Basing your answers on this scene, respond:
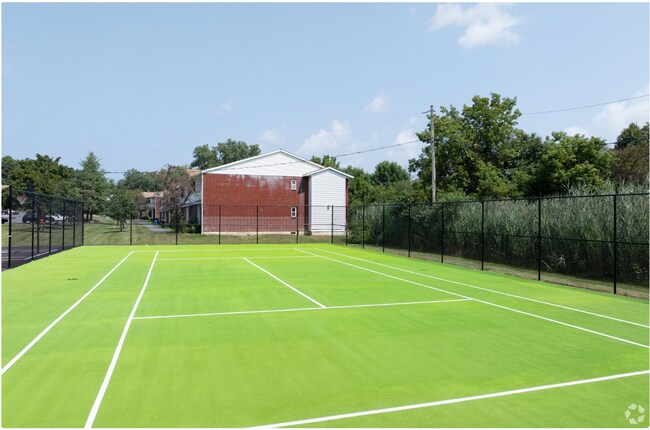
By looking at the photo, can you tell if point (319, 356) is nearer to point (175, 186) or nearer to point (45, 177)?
point (175, 186)

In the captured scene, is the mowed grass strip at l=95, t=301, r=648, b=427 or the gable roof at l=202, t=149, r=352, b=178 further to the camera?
the gable roof at l=202, t=149, r=352, b=178

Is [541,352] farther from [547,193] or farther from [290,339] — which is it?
[547,193]

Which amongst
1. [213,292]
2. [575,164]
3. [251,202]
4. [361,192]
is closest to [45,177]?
[251,202]

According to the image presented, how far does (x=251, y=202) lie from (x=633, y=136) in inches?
1603

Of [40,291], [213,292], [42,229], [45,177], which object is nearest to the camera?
[40,291]

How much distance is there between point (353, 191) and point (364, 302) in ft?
190

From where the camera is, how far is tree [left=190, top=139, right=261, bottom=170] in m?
110

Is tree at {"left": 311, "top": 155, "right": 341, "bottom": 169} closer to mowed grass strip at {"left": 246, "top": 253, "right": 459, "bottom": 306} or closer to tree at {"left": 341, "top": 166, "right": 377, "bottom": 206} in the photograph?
tree at {"left": 341, "top": 166, "right": 377, "bottom": 206}

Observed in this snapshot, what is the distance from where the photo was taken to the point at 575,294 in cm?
1234

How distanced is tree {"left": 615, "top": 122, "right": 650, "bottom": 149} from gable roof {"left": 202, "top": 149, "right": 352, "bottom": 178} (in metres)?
30.9

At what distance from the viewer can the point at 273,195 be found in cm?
4166

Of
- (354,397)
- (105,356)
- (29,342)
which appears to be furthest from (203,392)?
(29,342)

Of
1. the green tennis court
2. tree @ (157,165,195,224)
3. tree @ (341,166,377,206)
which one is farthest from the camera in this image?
tree @ (341,166,377,206)

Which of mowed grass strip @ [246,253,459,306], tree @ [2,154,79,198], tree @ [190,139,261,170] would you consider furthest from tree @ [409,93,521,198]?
tree @ [190,139,261,170]
